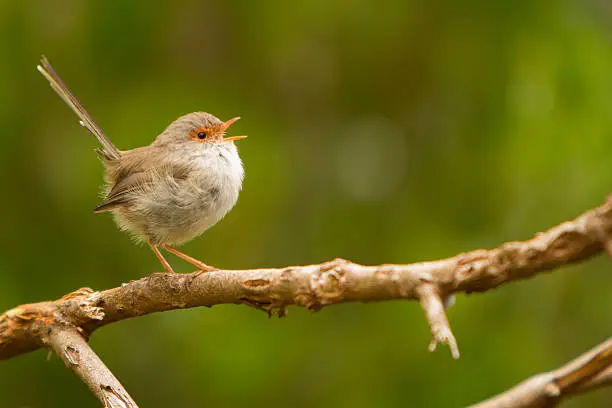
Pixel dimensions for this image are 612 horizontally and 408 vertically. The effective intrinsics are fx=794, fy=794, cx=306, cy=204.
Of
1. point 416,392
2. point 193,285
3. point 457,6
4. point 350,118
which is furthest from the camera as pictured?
point 350,118

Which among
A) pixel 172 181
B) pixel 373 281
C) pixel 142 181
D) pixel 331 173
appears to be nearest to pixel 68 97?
pixel 142 181

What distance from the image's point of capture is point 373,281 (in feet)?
7.75

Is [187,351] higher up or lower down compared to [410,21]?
lower down

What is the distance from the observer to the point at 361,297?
94.9 inches

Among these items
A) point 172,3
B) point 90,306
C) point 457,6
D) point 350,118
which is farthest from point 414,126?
point 90,306

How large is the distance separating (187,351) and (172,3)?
2.94 metres

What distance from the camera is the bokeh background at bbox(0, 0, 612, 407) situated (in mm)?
5555

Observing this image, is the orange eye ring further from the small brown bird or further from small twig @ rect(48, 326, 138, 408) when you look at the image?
small twig @ rect(48, 326, 138, 408)

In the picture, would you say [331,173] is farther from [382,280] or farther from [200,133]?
[382,280]

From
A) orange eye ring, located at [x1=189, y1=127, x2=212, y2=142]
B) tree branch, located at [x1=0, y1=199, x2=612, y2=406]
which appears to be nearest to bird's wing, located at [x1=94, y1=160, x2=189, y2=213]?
orange eye ring, located at [x1=189, y1=127, x2=212, y2=142]

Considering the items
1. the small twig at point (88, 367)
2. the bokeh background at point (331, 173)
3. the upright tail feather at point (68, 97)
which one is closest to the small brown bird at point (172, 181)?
the upright tail feather at point (68, 97)

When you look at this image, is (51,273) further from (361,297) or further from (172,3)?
Result: (361,297)

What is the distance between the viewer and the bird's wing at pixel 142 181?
179 inches

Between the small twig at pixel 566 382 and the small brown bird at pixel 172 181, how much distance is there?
1855 mm
